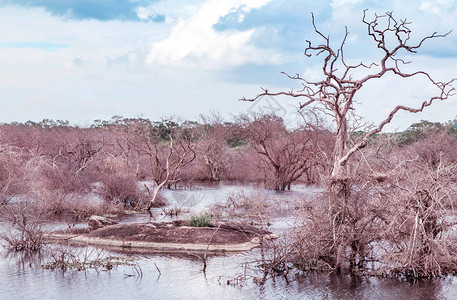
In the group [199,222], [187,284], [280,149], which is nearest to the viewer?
[187,284]

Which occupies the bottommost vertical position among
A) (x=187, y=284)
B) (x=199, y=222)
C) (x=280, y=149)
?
(x=187, y=284)

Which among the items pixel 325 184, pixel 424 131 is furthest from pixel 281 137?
pixel 325 184

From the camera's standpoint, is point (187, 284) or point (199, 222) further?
point (199, 222)

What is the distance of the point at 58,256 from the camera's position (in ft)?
61.0

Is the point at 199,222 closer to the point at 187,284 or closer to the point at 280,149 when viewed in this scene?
the point at 187,284

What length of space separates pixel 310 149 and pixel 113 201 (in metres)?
17.3

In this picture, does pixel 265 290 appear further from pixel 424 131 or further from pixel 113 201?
pixel 424 131

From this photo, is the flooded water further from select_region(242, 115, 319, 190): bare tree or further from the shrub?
select_region(242, 115, 319, 190): bare tree

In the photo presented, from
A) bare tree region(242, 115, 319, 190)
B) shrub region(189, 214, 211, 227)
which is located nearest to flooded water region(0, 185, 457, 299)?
shrub region(189, 214, 211, 227)

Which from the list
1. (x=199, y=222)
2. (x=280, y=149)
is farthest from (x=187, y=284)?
(x=280, y=149)

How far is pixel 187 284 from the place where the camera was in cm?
1659

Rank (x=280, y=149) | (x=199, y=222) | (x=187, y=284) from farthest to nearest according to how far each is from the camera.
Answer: (x=280, y=149) < (x=199, y=222) < (x=187, y=284)

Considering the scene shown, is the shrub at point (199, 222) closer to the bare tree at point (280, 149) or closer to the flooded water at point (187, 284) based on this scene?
the flooded water at point (187, 284)

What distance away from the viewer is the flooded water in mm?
15406
